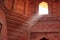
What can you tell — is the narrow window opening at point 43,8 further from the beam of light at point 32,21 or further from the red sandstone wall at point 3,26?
the red sandstone wall at point 3,26

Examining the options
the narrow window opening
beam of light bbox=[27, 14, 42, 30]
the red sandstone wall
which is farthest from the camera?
the narrow window opening

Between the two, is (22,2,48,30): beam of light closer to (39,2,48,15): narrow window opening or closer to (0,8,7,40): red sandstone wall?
(39,2,48,15): narrow window opening

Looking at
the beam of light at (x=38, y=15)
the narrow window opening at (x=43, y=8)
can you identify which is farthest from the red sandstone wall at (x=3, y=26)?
the narrow window opening at (x=43, y=8)

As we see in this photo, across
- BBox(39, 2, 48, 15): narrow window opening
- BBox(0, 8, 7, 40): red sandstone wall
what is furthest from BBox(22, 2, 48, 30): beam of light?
BBox(0, 8, 7, 40): red sandstone wall

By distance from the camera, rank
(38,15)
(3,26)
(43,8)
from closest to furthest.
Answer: (3,26)
(38,15)
(43,8)

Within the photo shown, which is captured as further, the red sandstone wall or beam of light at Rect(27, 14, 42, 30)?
beam of light at Rect(27, 14, 42, 30)

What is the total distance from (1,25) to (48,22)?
2.81 m

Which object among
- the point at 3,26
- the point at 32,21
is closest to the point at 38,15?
the point at 32,21

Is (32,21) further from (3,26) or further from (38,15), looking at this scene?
(3,26)

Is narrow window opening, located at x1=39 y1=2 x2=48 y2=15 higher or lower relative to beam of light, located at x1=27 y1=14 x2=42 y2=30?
higher

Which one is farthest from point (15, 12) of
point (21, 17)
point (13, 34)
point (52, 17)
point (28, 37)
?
point (52, 17)

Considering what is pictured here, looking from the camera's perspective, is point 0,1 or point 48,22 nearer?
point 0,1

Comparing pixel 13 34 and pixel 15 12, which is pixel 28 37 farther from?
pixel 15 12

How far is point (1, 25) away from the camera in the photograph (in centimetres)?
619
